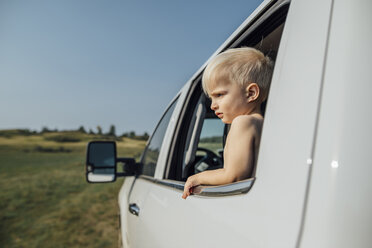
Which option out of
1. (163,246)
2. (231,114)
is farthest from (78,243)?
(231,114)

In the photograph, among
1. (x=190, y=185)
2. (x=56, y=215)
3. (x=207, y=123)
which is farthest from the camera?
(x=56, y=215)

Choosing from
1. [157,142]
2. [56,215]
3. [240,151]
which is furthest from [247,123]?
[56,215]

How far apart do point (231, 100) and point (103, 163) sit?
201cm

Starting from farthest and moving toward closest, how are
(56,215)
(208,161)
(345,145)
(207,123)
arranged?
(56,215), (208,161), (207,123), (345,145)

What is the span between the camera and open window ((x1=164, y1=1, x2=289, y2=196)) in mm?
1005

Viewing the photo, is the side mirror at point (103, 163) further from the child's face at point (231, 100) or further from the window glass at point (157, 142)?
the child's face at point (231, 100)

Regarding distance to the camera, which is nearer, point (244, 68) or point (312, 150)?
point (312, 150)

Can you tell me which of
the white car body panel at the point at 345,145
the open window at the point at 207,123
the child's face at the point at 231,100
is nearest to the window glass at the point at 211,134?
the open window at the point at 207,123

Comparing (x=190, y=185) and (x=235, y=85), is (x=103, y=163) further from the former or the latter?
(x=235, y=85)

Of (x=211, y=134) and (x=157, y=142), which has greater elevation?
(x=211, y=134)

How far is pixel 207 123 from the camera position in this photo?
2.18 metres

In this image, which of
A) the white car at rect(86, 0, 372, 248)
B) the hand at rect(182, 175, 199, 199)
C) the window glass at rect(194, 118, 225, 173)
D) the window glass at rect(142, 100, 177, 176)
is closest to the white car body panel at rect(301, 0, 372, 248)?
the white car at rect(86, 0, 372, 248)

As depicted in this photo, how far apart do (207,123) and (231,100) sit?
109 centimetres

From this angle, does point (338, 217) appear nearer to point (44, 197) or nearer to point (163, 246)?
point (163, 246)
